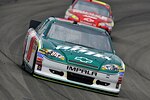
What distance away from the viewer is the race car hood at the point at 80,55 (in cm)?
907

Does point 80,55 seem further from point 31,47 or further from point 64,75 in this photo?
point 31,47

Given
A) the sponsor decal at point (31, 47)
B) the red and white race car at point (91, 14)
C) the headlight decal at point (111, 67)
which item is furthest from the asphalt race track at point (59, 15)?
the red and white race car at point (91, 14)

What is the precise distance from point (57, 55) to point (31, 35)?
4.87ft

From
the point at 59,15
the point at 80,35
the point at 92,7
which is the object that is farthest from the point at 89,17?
the point at 80,35

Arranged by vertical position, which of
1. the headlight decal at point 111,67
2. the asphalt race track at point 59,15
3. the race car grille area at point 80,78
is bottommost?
the asphalt race track at point 59,15

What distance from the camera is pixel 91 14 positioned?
55.3ft

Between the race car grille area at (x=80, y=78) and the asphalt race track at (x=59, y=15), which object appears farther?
the race car grille area at (x=80, y=78)

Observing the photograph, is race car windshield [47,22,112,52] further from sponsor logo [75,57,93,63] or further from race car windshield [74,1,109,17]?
race car windshield [74,1,109,17]

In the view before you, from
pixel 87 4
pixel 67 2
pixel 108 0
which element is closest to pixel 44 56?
pixel 87 4

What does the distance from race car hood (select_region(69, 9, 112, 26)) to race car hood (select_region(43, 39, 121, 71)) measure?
6.32m

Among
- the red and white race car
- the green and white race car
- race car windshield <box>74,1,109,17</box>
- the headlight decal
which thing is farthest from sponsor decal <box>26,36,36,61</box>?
race car windshield <box>74,1,109,17</box>

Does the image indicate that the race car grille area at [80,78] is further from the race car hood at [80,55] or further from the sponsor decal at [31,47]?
the sponsor decal at [31,47]

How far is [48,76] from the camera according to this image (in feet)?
30.0

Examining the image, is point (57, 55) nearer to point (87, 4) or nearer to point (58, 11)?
point (87, 4)
